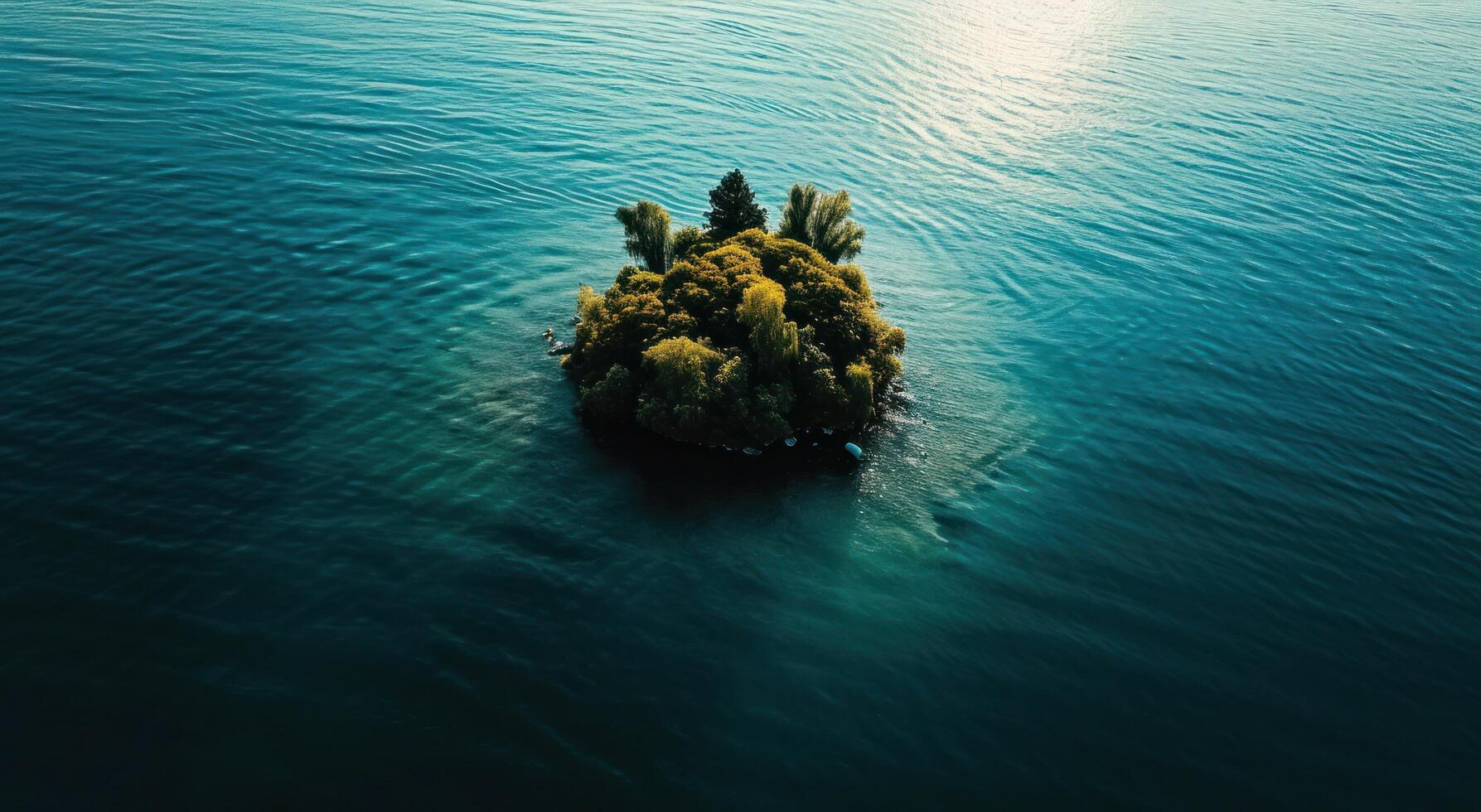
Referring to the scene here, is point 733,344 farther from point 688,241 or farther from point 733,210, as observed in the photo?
point 733,210

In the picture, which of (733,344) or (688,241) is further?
(688,241)

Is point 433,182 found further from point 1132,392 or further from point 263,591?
point 1132,392

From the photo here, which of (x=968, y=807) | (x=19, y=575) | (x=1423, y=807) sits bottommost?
(x=19, y=575)

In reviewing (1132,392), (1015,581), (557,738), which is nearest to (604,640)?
(557,738)

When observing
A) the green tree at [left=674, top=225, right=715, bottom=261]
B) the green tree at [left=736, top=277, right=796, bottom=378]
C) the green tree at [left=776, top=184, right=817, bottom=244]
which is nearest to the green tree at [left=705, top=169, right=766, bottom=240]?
the green tree at [left=674, top=225, right=715, bottom=261]

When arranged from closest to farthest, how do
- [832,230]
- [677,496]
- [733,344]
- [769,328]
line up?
1. [677,496]
2. [769,328]
3. [733,344]
4. [832,230]

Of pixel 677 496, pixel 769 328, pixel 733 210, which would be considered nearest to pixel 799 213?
pixel 733 210

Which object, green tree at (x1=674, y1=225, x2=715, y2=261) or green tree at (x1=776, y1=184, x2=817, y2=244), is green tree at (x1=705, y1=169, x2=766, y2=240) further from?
green tree at (x1=776, y1=184, x2=817, y2=244)
